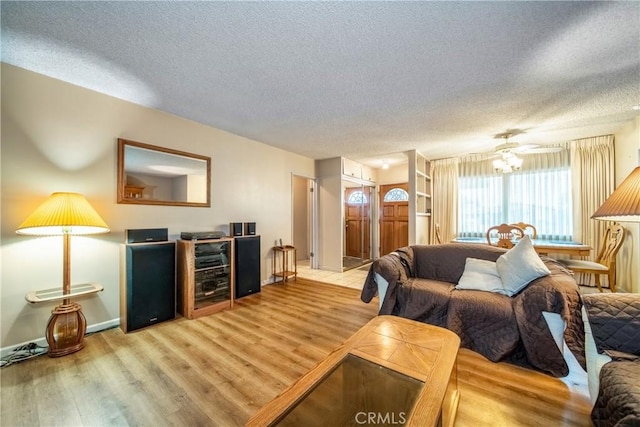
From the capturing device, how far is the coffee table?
94 centimetres

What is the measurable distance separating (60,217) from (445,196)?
19.1 ft

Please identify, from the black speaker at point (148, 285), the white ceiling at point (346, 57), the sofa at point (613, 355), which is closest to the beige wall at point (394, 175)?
the white ceiling at point (346, 57)

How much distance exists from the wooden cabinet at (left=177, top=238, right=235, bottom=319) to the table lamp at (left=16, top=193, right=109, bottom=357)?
0.83m

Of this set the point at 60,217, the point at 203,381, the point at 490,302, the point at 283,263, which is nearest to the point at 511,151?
the point at 490,302

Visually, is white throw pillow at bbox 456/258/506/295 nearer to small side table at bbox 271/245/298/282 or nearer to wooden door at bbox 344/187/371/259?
small side table at bbox 271/245/298/282

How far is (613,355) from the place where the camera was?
A: 1.17 meters

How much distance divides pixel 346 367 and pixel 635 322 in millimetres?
1465

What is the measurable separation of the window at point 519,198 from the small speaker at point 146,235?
528cm

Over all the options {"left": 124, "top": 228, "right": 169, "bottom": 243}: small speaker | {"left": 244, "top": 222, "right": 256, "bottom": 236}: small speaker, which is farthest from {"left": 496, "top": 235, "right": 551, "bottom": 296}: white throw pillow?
{"left": 124, "top": 228, "right": 169, "bottom": 243}: small speaker

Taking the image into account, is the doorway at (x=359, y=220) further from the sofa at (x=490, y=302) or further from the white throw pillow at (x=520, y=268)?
the white throw pillow at (x=520, y=268)

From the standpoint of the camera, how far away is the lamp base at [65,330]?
195 cm

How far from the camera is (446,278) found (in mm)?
2629

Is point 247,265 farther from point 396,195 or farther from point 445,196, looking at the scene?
point 445,196

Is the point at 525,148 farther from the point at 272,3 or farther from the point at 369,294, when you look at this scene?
the point at 272,3
